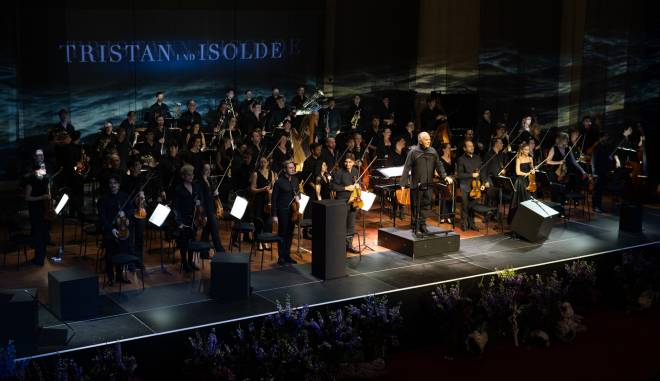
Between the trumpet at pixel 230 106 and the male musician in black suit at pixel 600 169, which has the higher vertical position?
the trumpet at pixel 230 106

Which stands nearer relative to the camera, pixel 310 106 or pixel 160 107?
pixel 160 107

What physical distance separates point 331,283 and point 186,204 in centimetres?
209

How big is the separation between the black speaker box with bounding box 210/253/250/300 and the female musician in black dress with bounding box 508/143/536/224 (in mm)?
5153

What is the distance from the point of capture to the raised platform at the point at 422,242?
1234 centimetres

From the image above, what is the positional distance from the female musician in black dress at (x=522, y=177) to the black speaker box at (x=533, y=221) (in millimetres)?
388

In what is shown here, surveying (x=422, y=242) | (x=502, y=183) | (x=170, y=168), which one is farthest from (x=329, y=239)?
(x=502, y=183)

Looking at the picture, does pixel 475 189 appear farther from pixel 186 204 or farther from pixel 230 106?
pixel 230 106

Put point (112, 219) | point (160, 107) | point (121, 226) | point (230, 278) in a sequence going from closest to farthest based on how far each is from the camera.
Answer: point (230, 278), point (121, 226), point (112, 219), point (160, 107)

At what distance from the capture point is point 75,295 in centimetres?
941

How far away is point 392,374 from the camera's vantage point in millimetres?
9250

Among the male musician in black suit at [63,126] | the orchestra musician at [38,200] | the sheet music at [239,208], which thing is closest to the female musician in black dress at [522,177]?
the sheet music at [239,208]

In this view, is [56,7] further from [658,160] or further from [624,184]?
[658,160]

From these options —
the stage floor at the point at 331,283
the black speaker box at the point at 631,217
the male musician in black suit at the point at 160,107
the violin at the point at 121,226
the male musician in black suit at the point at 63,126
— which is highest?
the male musician in black suit at the point at 160,107

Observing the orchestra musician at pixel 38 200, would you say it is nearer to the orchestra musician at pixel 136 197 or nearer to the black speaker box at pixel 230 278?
the orchestra musician at pixel 136 197
